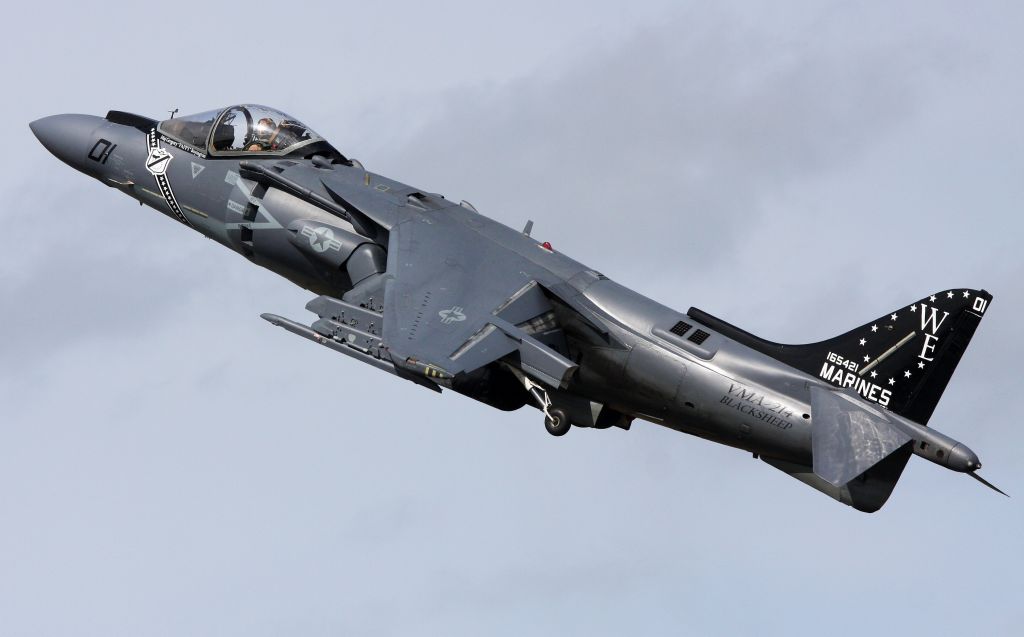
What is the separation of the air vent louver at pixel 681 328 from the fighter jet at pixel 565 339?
49mm

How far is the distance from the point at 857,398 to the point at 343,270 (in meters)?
8.66

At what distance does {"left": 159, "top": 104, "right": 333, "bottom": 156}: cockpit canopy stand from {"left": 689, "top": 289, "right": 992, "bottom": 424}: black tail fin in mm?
10403

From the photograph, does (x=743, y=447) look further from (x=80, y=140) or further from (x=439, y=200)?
(x=80, y=140)

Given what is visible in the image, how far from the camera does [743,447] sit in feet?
88.1

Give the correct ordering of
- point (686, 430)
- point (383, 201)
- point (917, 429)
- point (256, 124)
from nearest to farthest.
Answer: point (917, 429) → point (686, 430) → point (383, 201) → point (256, 124)

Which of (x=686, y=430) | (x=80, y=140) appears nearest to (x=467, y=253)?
(x=686, y=430)

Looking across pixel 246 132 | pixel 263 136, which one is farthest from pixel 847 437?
pixel 246 132

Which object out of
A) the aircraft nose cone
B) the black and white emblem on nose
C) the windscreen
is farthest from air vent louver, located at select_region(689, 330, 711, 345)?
the aircraft nose cone

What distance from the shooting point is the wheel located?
1081 inches

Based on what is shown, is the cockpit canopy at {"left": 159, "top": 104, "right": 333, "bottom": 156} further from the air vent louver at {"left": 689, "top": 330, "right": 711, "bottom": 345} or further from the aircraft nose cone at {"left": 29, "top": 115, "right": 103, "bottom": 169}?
the air vent louver at {"left": 689, "top": 330, "right": 711, "bottom": 345}

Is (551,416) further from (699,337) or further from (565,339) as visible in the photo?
(699,337)

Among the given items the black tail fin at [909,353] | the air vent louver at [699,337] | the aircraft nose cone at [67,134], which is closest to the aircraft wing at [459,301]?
the air vent louver at [699,337]

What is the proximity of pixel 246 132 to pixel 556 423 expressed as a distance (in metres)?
8.44

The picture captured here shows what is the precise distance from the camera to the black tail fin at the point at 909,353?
25.8m
